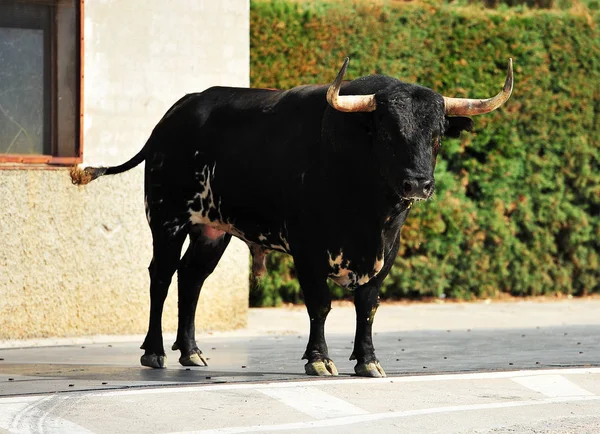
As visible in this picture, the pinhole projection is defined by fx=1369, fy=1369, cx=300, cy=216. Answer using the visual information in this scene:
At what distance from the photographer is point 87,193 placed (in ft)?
39.4

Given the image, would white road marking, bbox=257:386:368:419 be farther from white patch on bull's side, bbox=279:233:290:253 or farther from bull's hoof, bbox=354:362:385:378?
white patch on bull's side, bbox=279:233:290:253

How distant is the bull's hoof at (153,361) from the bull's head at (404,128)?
7.62 ft

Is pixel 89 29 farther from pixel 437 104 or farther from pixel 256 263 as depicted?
pixel 437 104

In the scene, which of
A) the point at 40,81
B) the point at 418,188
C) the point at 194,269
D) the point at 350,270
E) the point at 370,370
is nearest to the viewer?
the point at 418,188

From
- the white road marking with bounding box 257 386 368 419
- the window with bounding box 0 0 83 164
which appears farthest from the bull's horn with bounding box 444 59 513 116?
the window with bounding box 0 0 83 164

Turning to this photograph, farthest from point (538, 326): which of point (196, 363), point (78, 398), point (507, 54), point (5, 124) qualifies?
point (78, 398)

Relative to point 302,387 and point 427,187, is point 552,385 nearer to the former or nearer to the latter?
point 427,187

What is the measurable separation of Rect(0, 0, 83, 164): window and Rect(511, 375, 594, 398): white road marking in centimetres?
476

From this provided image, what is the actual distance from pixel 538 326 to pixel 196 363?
4546 millimetres

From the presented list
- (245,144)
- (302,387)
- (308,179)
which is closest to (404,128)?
(308,179)

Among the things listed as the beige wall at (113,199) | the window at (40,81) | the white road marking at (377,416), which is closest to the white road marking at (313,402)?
the white road marking at (377,416)

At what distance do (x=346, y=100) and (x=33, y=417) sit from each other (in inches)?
116

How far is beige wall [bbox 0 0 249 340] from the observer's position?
11727 mm

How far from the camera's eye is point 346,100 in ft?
29.3
